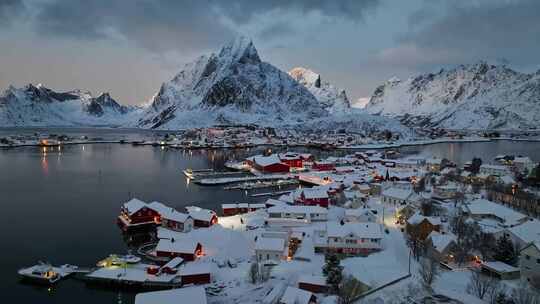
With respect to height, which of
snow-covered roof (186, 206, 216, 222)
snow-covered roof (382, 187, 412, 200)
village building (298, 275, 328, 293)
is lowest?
village building (298, 275, 328, 293)

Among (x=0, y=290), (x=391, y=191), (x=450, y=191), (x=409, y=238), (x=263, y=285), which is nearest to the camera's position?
(x=263, y=285)

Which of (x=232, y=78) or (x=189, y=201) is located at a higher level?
(x=232, y=78)

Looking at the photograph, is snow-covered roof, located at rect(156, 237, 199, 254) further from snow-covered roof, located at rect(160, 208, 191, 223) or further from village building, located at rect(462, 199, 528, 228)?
village building, located at rect(462, 199, 528, 228)

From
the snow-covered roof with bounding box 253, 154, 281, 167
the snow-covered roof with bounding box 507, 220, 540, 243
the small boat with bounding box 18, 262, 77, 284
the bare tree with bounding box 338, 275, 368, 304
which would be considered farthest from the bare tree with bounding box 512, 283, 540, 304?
the snow-covered roof with bounding box 253, 154, 281, 167

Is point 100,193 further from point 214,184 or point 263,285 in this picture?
point 263,285

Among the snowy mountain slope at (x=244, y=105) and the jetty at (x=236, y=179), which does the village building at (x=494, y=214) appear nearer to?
the jetty at (x=236, y=179)

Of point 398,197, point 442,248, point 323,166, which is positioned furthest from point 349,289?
point 323,166

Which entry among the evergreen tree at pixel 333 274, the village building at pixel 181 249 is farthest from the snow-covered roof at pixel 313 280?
the village building at pixel 181 249

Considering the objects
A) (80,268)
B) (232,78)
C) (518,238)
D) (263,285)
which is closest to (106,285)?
(80,268)
